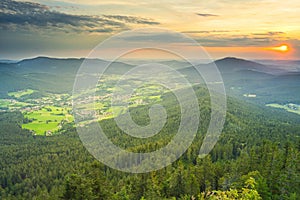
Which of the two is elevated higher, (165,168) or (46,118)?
(165,168)

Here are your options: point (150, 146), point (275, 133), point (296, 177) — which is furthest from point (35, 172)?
point (275, 133)

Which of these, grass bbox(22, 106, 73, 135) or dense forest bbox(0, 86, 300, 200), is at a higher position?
dense forest bbox(0, 86, 300, 200)

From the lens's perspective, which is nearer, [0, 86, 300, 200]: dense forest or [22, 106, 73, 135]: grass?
[0, 86, 300, 200]: dense forest

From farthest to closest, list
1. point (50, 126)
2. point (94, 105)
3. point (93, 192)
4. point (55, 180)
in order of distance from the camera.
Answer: point (94, 105) < point (50, 126) < point (55, 180) < point (93, 192)

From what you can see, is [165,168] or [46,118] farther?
[46,118]

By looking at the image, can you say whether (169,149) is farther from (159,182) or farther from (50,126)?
(50,126)

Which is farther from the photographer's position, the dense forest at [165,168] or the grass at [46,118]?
the grass at [46,118]

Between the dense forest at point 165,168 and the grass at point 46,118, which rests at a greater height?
the dense forest at point 165,168

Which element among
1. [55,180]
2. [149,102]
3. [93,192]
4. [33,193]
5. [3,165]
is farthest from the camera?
[149,102]
